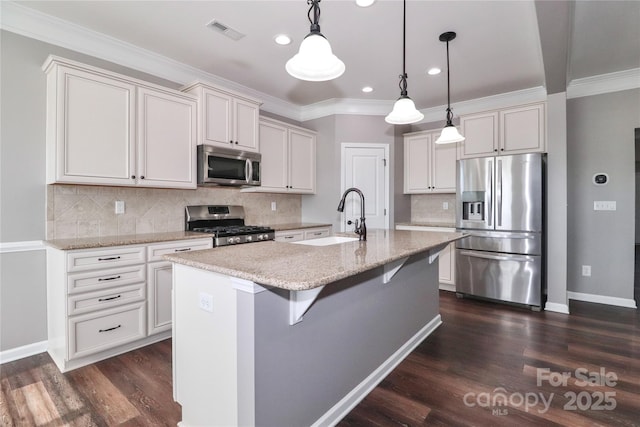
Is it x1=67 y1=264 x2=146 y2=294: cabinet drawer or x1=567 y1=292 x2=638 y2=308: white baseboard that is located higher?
x1=67 y1=264 x2=146 y2=294: cabinet drawer

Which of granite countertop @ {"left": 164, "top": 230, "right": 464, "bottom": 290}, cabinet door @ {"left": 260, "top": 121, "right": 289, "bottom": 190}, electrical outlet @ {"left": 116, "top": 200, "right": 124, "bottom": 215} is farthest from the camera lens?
cabinet door @ {"left": 260, "top": 121, "right": 289, "bottom": 190}

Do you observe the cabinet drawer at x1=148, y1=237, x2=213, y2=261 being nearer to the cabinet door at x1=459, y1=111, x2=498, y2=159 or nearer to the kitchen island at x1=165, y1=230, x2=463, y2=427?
the kitchen island at x1=165, y1=230, x2=463, y2=427

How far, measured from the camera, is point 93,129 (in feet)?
8.26

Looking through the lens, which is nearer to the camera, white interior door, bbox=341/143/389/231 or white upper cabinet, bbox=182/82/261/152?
white upper cabinet, bbox=182/82/261/152

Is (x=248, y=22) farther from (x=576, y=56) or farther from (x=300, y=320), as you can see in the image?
(x=576, y=56)

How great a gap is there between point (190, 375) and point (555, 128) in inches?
159

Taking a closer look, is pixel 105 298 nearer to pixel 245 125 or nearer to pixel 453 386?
pixel 245 125

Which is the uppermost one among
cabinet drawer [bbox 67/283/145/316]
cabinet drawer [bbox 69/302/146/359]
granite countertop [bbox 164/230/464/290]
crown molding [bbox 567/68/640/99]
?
crown molding [bbox 567/68/640/99]

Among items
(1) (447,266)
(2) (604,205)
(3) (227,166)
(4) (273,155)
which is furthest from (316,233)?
(2) (604,205)

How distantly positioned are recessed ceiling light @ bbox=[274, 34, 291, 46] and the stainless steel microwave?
1.16 meters

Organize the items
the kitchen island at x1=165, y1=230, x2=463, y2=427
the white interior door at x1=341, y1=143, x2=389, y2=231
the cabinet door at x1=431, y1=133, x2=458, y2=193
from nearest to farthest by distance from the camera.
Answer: the kitchen island at x1=165, y1=230, x2=463, y2=427
the cabinet door at x1=431, y1=133, x2=458, y2=193
the white interior door at x1=341, y1=143, x2=389, y2=231

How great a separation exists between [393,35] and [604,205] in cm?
311

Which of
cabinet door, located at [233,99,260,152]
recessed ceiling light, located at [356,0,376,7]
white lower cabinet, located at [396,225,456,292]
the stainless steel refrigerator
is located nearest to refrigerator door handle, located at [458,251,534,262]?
the stainless steel refrigerator

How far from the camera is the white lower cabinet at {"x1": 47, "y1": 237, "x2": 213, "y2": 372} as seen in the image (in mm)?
2258
